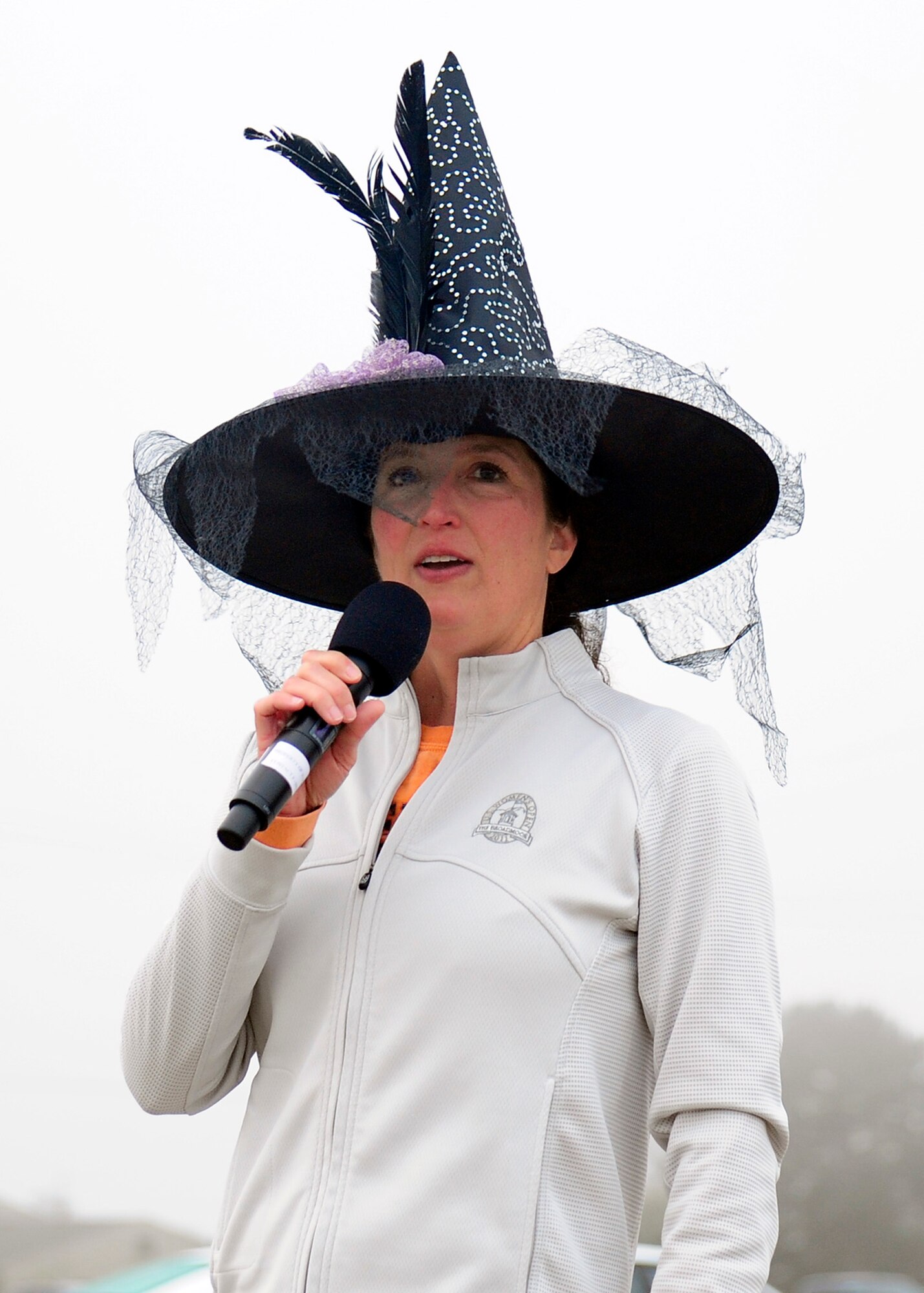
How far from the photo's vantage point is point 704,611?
1.37m

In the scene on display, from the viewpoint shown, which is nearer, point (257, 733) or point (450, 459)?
point (257, 733)

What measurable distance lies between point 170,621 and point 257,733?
214 cm

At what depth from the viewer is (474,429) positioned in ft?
4.02

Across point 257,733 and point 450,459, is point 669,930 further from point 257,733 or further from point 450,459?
point 450,459

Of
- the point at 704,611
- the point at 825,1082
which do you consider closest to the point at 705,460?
the point at 704,611

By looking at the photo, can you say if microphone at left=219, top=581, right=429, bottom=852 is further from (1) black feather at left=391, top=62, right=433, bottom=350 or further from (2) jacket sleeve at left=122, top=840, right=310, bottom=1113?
(1) black feather at left=391, top=62, right=433, bottom=350

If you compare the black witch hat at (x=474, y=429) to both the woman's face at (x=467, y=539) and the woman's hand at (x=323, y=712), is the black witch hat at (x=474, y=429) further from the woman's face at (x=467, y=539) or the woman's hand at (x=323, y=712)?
the woman's hand at (x=323, y=712)

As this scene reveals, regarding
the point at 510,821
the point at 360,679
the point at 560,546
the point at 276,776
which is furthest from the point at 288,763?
the point at 560,546

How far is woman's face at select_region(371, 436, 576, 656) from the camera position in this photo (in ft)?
3.97

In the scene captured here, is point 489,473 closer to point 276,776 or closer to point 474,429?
point 474,429

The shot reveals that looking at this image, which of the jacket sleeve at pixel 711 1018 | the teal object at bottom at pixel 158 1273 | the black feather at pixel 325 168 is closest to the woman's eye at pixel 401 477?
the black feather at pixel 325 168

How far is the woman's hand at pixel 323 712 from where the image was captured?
976mm

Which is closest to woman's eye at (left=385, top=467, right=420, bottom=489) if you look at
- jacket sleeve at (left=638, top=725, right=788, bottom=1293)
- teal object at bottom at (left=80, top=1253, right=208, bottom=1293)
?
jacket sleeve at (left=638, top=725, right=788, bottom=1293)

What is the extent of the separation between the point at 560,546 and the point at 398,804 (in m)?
0.33
